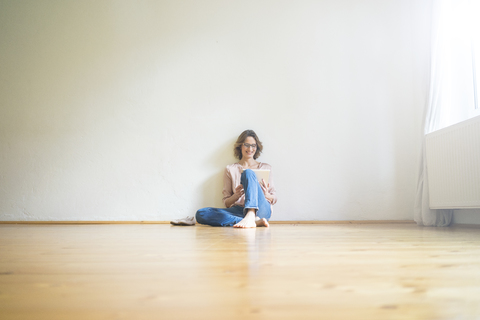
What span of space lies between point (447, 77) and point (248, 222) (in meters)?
2.33

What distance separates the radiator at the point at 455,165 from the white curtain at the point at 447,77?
13 centimetres

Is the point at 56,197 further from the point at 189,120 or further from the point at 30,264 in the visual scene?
the point at 30,264

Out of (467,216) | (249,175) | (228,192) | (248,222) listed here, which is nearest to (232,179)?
(228,192)

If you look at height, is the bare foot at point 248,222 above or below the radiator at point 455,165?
below

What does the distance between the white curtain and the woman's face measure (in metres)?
1.61

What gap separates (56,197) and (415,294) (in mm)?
3818

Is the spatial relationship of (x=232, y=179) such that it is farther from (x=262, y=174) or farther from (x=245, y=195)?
(x=245, y=195)

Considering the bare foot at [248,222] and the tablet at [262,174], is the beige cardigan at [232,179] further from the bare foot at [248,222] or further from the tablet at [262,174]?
the bare foot at [248,222]

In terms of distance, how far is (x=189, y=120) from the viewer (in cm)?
359

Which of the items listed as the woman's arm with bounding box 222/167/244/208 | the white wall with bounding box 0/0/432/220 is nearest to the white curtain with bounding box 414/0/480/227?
the white wall with bounding box 0/0/432/220

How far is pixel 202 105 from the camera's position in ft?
11.8

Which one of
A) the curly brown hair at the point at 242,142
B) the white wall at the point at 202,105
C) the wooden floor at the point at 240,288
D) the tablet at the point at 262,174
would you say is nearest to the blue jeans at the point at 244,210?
the tablet at the point at 262,174

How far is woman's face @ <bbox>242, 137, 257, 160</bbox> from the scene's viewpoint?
3322mm

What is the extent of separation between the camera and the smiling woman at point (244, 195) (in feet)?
8.25
